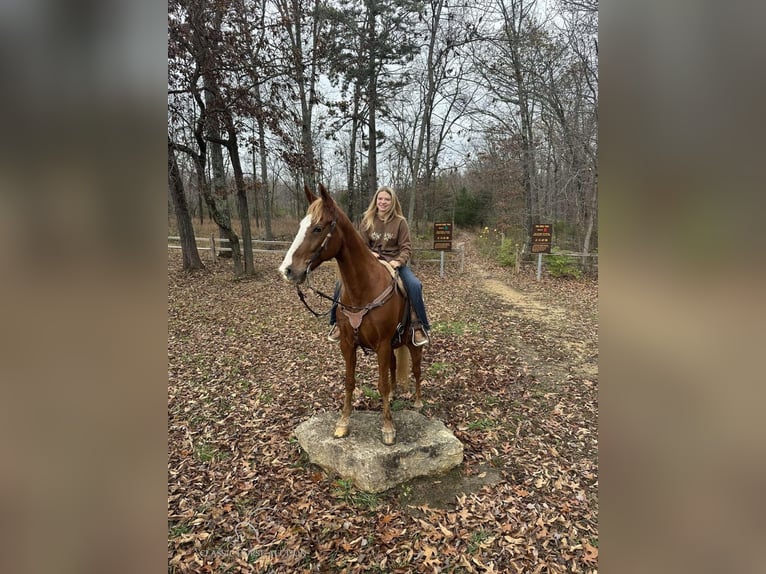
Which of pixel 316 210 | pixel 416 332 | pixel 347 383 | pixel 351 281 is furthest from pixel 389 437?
pixel 316 210

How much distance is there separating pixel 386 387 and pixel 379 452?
65cm

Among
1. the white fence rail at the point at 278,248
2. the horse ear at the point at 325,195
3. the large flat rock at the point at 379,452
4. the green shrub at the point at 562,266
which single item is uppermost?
the horse ear at the point at 325,195

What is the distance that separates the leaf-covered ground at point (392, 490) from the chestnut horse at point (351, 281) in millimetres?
840

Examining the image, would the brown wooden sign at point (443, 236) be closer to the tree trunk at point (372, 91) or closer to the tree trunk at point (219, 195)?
the tree trunk at point (372, 91)

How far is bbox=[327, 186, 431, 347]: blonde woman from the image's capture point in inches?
173

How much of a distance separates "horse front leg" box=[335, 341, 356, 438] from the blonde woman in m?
0.38

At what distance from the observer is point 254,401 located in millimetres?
5688

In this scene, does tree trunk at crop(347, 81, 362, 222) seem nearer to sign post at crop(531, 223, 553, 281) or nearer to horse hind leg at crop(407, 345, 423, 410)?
sign post at crop(531, 223, 553, 281)

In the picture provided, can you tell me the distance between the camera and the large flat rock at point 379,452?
3736 millimetres

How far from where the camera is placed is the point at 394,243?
14.7ft

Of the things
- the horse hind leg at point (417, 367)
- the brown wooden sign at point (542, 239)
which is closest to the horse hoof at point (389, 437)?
the horse hind leg at point (417, 367)
